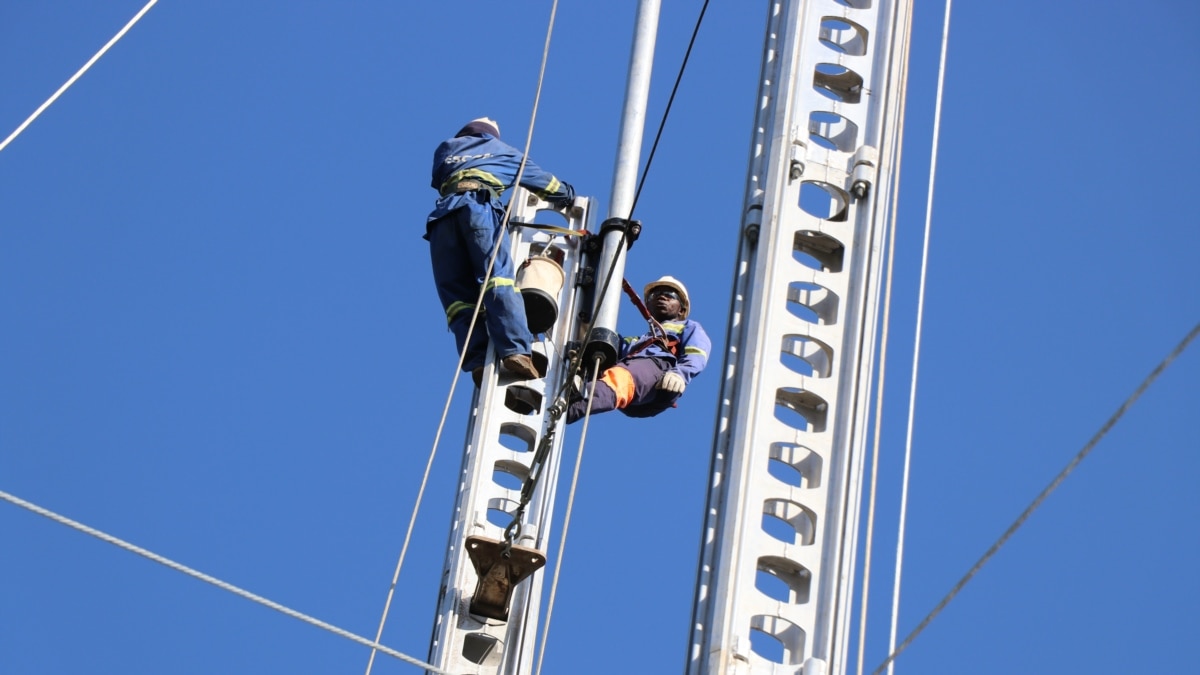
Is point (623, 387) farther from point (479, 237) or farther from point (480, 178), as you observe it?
point (480, 178)

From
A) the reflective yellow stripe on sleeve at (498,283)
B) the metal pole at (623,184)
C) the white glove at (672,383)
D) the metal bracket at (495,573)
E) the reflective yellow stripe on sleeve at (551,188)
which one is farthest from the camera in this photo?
the white glove at (672,383)

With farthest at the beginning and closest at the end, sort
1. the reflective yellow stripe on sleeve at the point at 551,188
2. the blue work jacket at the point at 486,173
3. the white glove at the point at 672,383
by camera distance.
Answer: the white glove at the point at 672,383
the reflective yellow stripe on sleeve at the point at 551,188
the blue work jacket at the point at 486,173

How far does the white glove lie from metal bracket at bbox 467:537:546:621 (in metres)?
2.19

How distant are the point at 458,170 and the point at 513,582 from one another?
2.44 m

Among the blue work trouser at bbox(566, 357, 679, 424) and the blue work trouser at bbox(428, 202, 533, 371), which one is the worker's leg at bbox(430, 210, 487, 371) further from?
the blue work trouser at bbox(566, 357, 679, 424)

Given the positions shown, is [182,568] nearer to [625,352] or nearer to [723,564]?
[723,564]

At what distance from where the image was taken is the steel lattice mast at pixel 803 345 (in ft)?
20.9

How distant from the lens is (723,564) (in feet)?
20.7

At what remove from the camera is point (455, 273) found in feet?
32.8

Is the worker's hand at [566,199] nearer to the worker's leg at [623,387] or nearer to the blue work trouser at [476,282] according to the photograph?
the blue work trouser at [476,282]

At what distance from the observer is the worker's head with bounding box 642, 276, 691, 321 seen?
11617 millimetres

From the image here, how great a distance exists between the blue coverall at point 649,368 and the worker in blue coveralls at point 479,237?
722 millimetres

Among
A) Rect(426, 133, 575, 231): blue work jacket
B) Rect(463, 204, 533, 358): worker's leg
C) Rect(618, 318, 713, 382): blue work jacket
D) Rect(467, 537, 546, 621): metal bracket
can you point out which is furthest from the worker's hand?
Rect(467, 537, 546, 621): metal bracket

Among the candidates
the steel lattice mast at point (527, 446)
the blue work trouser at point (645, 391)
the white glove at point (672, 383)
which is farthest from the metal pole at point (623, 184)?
the white glove at point (672, 383)
